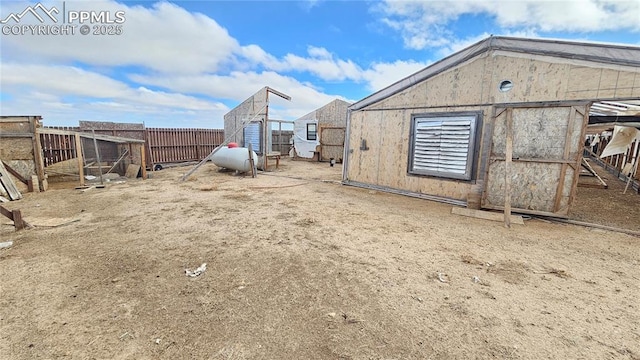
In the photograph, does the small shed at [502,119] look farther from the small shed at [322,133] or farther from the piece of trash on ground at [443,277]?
A: the small shed at [322,133]

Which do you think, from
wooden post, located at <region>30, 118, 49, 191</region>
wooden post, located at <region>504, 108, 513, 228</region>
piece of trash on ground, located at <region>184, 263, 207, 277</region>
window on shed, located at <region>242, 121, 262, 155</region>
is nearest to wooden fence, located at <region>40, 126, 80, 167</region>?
wooden post, located at <region>30, 118, 49, 191</region>

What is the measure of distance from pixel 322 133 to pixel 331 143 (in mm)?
847

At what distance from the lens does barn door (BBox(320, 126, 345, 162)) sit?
1559cm

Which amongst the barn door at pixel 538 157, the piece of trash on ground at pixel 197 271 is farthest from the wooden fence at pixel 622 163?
the piece of trash on ground at pixel 197 271

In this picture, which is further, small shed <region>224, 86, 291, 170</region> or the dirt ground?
small shed <region>224, 86, 291, 170</region>

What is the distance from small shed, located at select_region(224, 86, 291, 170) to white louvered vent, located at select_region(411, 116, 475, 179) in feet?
20.4

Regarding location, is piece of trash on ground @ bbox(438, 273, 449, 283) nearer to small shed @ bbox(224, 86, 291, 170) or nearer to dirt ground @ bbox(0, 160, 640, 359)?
dirt ground @ bbox(0, 160, 640, 359)

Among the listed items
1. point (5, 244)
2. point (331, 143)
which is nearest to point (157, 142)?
point (331, 143)

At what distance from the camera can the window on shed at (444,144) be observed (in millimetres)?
6039

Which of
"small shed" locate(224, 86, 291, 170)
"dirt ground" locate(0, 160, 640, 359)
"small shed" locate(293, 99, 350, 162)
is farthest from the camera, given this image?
"small shed" locate(293, 99, 350, 162)

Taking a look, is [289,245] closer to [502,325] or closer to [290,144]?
Result: [502,325]

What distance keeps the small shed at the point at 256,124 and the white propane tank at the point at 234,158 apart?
20.3 inches

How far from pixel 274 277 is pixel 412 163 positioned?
5213mm

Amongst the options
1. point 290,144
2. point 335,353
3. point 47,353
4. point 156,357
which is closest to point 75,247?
point 47,353
